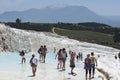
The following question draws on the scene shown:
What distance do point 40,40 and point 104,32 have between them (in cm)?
12642

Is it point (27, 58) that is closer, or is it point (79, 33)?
point (27, 58)

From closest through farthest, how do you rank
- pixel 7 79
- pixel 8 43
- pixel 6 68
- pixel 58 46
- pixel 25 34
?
pixel 7 79, pixel 6 68, pixel 8 43, pixel 25 34, pixel 58 46

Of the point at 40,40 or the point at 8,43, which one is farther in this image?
the point at 40,40

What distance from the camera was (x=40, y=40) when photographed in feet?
222

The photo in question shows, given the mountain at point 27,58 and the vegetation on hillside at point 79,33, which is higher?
the mountain at point 27,58

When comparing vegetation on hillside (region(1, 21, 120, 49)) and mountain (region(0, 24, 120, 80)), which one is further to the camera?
vegetation on hillside (region(1, 21, 120, 49))

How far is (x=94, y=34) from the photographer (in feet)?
571

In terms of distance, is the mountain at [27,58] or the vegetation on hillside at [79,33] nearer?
the mountain at [27,58]

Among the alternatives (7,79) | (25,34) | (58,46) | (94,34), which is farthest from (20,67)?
(94,34)

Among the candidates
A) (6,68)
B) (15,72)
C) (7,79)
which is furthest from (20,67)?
(7,79)

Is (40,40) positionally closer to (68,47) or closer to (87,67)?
(68,47)

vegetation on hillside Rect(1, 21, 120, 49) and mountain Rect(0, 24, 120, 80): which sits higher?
mountain Rect(0, 24, 120, 80)

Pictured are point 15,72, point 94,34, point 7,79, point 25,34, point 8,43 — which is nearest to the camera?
point 7,79

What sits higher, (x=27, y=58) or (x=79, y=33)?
(x=27, y=58)
